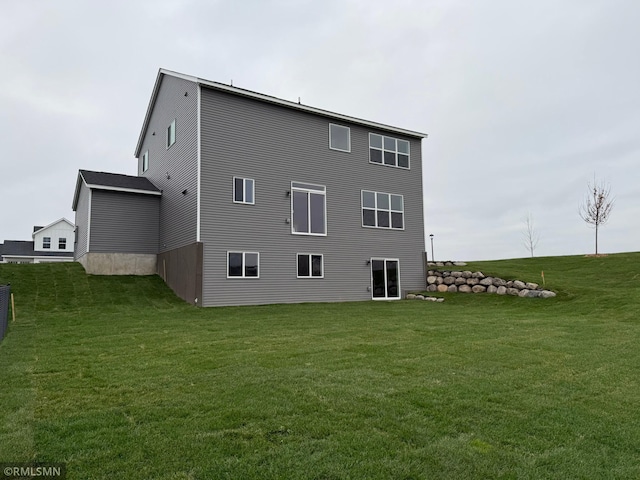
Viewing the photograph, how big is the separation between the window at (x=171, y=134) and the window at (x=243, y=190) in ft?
14.4

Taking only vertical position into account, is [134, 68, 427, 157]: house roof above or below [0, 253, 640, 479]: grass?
above

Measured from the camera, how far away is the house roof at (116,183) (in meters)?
19.2

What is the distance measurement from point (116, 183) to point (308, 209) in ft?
30.6

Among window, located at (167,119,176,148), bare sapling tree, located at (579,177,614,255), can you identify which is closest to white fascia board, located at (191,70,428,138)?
window, located at (167,119,176,148)

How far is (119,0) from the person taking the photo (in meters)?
14.6

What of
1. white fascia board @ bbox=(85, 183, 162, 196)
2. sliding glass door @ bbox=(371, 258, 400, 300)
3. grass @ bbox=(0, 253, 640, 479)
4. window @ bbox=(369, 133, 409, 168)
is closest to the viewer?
grass @ bbox=(0, 253, 640, 479)

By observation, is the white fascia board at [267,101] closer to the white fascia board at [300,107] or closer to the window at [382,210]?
the white fascia board at [300,107]

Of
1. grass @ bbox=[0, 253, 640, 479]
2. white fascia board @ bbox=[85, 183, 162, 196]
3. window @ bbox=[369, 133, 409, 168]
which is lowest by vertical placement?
grass @ bbox=[0, 253, 640, 479]

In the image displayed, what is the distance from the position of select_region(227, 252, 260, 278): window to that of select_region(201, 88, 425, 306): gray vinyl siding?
0.20 meters

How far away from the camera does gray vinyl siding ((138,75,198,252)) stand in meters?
16.6

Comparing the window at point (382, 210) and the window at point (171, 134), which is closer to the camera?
the window at point (171, 134)

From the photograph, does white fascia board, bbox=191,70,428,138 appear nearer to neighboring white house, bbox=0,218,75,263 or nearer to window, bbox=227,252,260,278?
window, bbox=227,252,260,278

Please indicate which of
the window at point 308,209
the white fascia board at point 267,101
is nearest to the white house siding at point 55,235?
the white fascia board at point 267,101

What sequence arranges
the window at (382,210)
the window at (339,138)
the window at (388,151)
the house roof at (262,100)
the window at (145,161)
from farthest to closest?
the window at (145,161), the window at (388,151), the window at (382,210), the window at (339,138), the house roof at (262,100)
